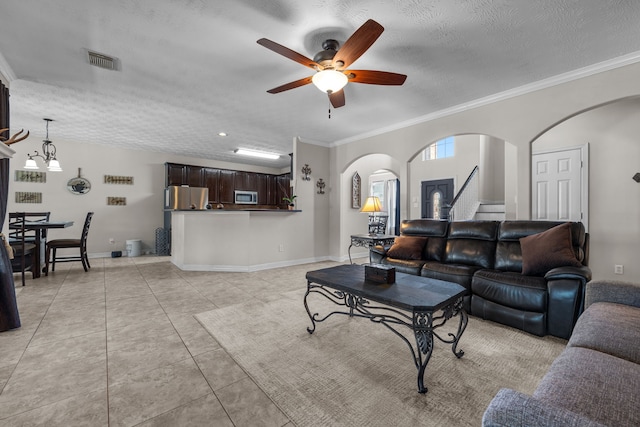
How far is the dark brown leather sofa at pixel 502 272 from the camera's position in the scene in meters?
2.23

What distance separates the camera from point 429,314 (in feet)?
5.36

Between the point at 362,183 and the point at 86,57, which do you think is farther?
the point at 362,183

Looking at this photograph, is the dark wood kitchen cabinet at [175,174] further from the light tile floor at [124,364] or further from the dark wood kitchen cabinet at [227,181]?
the light tile floor at [124,364]

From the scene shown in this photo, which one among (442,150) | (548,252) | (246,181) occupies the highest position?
(442,150)

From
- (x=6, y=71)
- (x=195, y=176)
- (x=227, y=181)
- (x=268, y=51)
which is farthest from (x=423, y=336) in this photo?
(x=227, y=181)

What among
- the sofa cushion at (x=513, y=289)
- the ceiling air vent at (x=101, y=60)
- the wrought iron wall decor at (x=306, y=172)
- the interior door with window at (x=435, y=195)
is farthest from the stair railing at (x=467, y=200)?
the ceiling air vent at (x=101, y=60)

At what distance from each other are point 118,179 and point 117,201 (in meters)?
0.52

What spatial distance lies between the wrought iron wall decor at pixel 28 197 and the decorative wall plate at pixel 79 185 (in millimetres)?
526

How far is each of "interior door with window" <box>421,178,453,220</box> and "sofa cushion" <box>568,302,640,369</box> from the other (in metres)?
A: 6.22

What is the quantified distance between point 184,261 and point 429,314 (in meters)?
4.61

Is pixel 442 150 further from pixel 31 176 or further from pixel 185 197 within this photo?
pixel 31 176

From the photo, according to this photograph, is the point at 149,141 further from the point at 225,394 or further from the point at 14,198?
the point at 225,394

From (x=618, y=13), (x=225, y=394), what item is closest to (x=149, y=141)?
(x=225, y=394)

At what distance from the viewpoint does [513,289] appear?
8.04 feet
